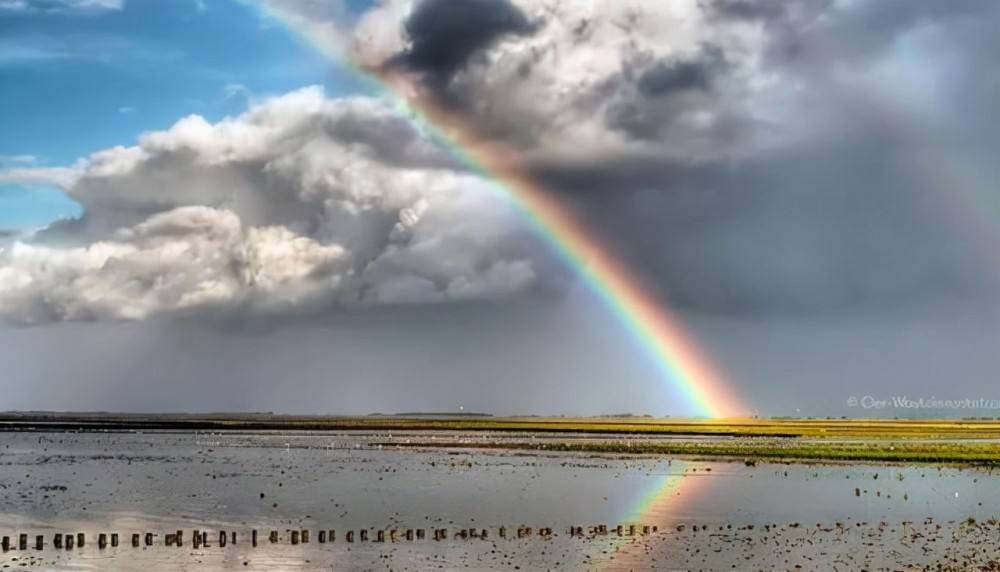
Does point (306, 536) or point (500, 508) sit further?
point (500, 508)

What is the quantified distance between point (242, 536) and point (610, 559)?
14.3 meters

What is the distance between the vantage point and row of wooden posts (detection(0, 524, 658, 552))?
115 ft

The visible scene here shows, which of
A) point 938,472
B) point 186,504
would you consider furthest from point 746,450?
point 186,504

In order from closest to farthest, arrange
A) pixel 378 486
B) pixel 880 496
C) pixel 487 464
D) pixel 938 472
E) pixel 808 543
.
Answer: pixel 808 543 → pixel 880 496 → pixel 378 486 → pixel 938 472 → pixel 487 464

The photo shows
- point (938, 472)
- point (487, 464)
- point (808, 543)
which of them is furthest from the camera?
point (487, 464)

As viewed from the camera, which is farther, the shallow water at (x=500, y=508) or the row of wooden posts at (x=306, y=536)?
the row of wooden posts at (x=306, y=536)

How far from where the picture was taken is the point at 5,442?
116562mm

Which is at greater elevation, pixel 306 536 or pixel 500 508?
pixel 306 536

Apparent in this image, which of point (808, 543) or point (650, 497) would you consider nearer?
point (808, 543)

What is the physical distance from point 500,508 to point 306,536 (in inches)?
510

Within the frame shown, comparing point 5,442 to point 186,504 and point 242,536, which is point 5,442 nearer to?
point 186,504

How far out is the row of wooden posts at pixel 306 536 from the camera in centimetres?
3512

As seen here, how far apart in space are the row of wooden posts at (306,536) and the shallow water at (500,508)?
42 cm

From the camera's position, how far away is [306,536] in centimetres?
3619
